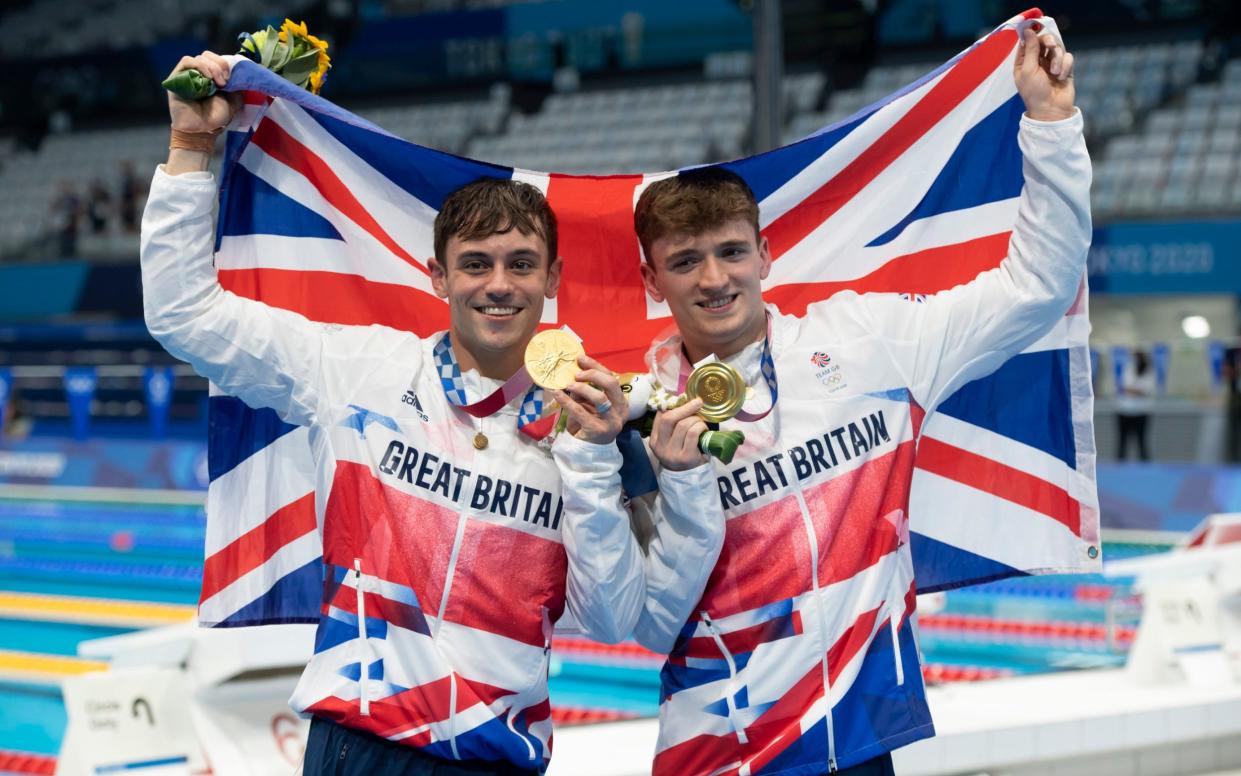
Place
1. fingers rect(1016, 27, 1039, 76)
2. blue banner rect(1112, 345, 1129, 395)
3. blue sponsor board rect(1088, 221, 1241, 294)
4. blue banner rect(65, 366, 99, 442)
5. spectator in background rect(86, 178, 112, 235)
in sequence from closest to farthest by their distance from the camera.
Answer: fingers rect(1016, 27, 1039, 76) → blue banner rect(1112, 345, 1129, 395) → blue sponsor board rect(1088, 221, 1241, 294) → blue banner rect(65, 366, 99, 442) → spectator in background rect(86, 178, 112, 235)

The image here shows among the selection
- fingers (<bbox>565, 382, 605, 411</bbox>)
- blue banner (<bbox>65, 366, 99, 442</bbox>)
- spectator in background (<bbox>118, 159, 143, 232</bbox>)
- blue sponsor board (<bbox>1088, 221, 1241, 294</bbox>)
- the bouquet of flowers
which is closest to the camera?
fingers (<bbox>565, 382, 605, 411</bbox>)

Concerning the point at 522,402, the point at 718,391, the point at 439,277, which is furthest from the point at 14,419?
the point at 718,391

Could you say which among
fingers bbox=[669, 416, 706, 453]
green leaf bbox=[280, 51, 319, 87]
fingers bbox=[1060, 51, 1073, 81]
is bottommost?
fingers bbox=[669, 416, 706, 453]

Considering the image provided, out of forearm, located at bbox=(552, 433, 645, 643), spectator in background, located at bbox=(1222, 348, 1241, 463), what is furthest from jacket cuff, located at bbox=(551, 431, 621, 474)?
spectator in background, located at bbox=(1222, 348, 1241, 463)

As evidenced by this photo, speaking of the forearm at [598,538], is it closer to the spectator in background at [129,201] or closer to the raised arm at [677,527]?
the raised arm at [677,527]

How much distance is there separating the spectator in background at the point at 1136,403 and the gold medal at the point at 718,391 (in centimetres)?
891

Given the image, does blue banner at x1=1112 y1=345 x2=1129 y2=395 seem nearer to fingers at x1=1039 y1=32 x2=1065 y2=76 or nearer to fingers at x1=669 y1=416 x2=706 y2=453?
fingers at x1=1039 y1=32 x2=1065 y2=76

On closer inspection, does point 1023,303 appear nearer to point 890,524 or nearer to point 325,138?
point 890,524

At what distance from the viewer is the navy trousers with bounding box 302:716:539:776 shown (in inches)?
78.2

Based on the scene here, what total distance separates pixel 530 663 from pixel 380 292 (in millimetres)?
967

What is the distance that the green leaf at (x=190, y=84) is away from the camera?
2.06m

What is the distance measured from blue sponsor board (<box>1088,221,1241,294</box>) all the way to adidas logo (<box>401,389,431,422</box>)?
11017mm

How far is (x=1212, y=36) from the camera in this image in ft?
47.1

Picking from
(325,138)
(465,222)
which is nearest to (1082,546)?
(465,222)
